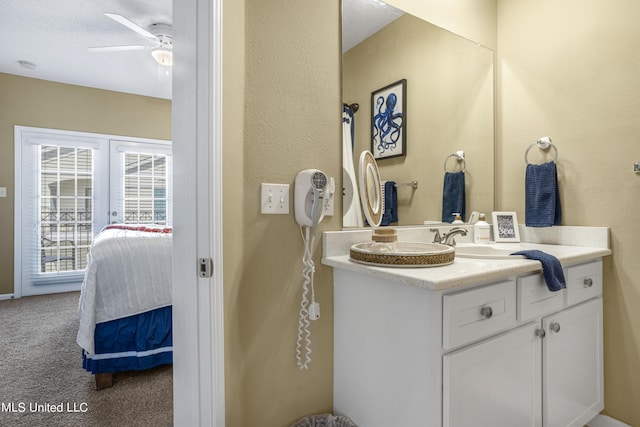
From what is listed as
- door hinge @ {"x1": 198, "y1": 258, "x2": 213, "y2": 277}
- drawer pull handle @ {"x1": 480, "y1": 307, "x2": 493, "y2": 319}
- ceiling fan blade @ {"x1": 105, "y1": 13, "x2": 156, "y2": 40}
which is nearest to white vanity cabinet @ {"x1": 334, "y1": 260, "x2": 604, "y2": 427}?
drawer pull handle @ {"x1": 480, "y1": 307, "x2": 493, "y2": 319}

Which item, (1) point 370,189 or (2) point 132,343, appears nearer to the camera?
(1) point 370,189

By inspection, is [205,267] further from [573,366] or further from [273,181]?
[573,366]

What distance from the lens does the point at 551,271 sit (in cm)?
121

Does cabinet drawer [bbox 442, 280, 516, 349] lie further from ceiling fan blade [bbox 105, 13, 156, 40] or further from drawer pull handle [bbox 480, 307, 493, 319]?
ceiling fan blade [bbox 105, 13, 156, 40]

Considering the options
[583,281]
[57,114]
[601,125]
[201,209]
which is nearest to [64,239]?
[57,114]

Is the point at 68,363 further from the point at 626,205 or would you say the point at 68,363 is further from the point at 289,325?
the point at 626,205

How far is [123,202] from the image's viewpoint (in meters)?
4.75

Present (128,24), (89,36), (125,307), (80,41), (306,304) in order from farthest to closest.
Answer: (80,41) → (89,36) → (128,24) → (125,307) → (306,304)

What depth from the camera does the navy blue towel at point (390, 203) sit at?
1.60 meters

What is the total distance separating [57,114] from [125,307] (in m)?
3.58

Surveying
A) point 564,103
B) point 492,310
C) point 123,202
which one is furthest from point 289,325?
point 123,202

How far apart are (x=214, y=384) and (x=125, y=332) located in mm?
1257
